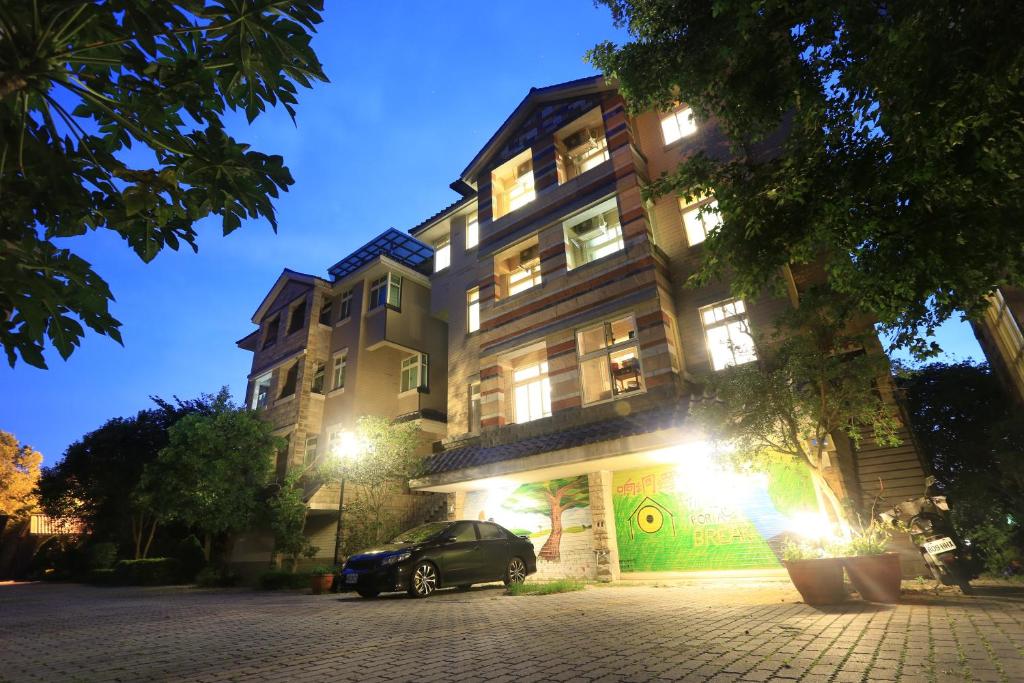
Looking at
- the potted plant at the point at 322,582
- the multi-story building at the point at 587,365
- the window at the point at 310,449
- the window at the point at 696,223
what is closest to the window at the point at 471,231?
the multi-story building at the point at 587,365

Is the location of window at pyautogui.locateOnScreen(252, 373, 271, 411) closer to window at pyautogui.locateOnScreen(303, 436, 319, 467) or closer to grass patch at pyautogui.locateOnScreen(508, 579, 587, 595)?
window at pyautogui.locateOnScreen(303, 436, 319, 467)

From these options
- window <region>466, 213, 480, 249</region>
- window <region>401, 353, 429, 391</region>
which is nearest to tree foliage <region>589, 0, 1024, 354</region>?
window <region>466, 213, 480, 249</region>

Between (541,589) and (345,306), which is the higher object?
(345,306)

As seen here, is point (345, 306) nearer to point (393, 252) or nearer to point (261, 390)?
point (393, 252)

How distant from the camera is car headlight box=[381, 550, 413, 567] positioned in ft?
31.9

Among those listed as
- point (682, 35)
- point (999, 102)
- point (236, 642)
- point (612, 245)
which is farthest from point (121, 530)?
point (999, 102)

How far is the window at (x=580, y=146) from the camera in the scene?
1598 cm

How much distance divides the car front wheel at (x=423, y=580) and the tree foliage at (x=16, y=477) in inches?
1605

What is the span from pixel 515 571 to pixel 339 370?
47.9 feet

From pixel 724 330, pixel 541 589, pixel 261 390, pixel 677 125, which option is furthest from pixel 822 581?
pixel 261 390

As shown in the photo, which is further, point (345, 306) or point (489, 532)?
point (345, 306)

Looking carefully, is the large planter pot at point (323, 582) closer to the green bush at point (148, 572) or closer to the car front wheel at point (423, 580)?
the car front wheel at point (423, 580)

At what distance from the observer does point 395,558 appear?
9.78 metres

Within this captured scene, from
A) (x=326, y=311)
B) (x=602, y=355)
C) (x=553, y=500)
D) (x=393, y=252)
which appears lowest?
(x=553, y=500)
